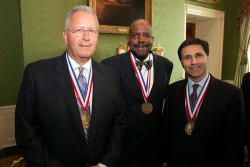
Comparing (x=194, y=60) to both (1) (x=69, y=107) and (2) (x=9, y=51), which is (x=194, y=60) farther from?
(2) (x=9, y=51)

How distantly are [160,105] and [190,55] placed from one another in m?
0.66

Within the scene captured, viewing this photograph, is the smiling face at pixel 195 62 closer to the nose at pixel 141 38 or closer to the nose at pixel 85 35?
the nose at pixel 141 38

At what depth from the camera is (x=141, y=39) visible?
8.54 ft

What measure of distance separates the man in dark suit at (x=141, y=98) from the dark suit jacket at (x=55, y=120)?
654 millimetres

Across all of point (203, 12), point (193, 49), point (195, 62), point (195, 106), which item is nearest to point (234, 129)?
point (195, 106)

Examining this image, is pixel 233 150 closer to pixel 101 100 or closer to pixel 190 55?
pixel 190 55

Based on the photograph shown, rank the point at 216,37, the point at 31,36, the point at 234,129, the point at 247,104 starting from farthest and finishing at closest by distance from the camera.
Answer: the point at 216,37
the point at 31,36
the point at 247,104
the point at 234,129

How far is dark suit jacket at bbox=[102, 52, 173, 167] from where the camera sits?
7.91 feet

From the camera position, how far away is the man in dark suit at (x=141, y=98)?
2.42m

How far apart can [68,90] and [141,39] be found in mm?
1234

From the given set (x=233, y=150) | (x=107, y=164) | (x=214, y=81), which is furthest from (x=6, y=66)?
(x=233, y=150)

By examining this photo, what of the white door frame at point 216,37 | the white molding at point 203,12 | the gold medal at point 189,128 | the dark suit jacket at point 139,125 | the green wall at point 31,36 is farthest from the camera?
the white door frame at point 216,37

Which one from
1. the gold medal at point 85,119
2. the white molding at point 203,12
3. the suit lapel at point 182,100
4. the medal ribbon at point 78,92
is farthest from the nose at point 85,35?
the white molding at point 203,12

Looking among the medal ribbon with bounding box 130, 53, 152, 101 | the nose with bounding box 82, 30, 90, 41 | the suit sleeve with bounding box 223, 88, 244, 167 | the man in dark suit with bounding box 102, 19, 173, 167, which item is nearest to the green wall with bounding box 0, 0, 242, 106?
the man in dark suit with bounding box 102, 19, 173, 167
